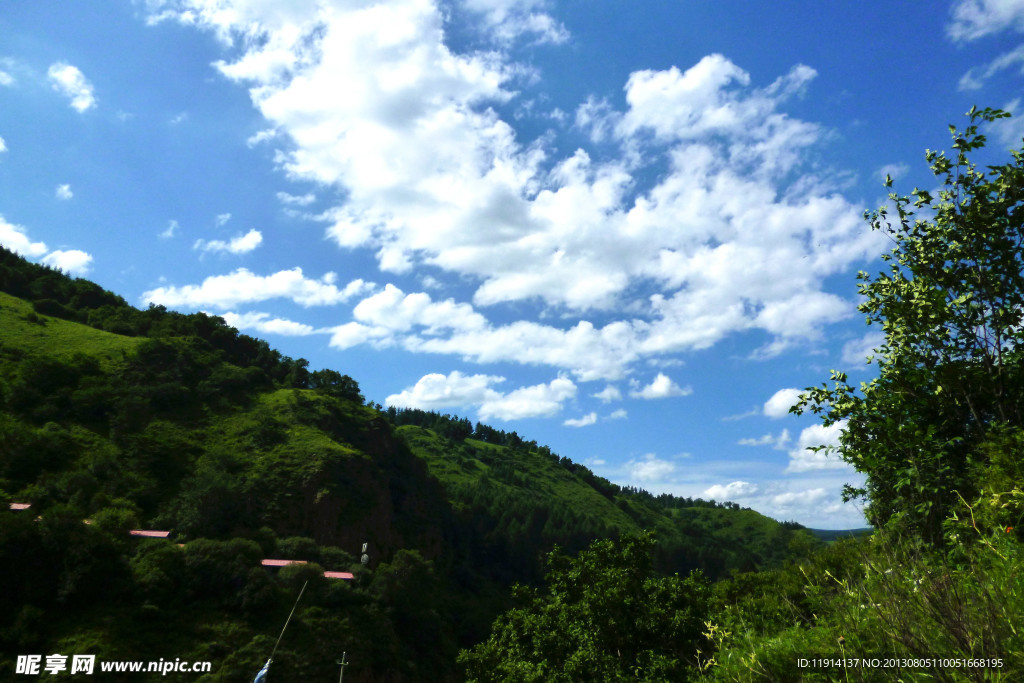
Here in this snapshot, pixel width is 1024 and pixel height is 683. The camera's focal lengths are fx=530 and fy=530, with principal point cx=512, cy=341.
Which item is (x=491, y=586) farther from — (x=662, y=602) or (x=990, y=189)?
(x=990, y=189)


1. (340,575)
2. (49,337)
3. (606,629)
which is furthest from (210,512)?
(606,629)

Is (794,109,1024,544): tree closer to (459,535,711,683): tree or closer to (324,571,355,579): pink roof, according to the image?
(459,535,711,683): tree

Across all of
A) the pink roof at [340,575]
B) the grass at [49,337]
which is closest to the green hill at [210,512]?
the grass at [49,337]

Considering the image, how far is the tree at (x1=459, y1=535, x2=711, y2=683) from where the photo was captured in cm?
1566

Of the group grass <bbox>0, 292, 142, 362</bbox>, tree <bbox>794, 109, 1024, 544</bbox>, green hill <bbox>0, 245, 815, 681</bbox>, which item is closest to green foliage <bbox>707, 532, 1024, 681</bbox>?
tree <bbox>794, 109, 1024, 544</bbox>

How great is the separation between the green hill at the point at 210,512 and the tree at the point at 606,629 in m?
18.4

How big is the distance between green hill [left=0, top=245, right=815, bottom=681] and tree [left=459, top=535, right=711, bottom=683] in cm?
1840

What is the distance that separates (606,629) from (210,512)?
135 ft

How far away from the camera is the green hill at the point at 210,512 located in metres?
28.4

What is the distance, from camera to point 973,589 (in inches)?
193

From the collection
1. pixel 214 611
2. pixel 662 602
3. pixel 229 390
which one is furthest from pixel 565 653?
pixel 229 390

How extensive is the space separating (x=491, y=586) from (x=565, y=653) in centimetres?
6711

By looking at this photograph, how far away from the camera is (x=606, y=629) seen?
57.5ft

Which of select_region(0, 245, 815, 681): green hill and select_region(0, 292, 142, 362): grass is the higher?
select_region(0, 292, 142, 362): grass
